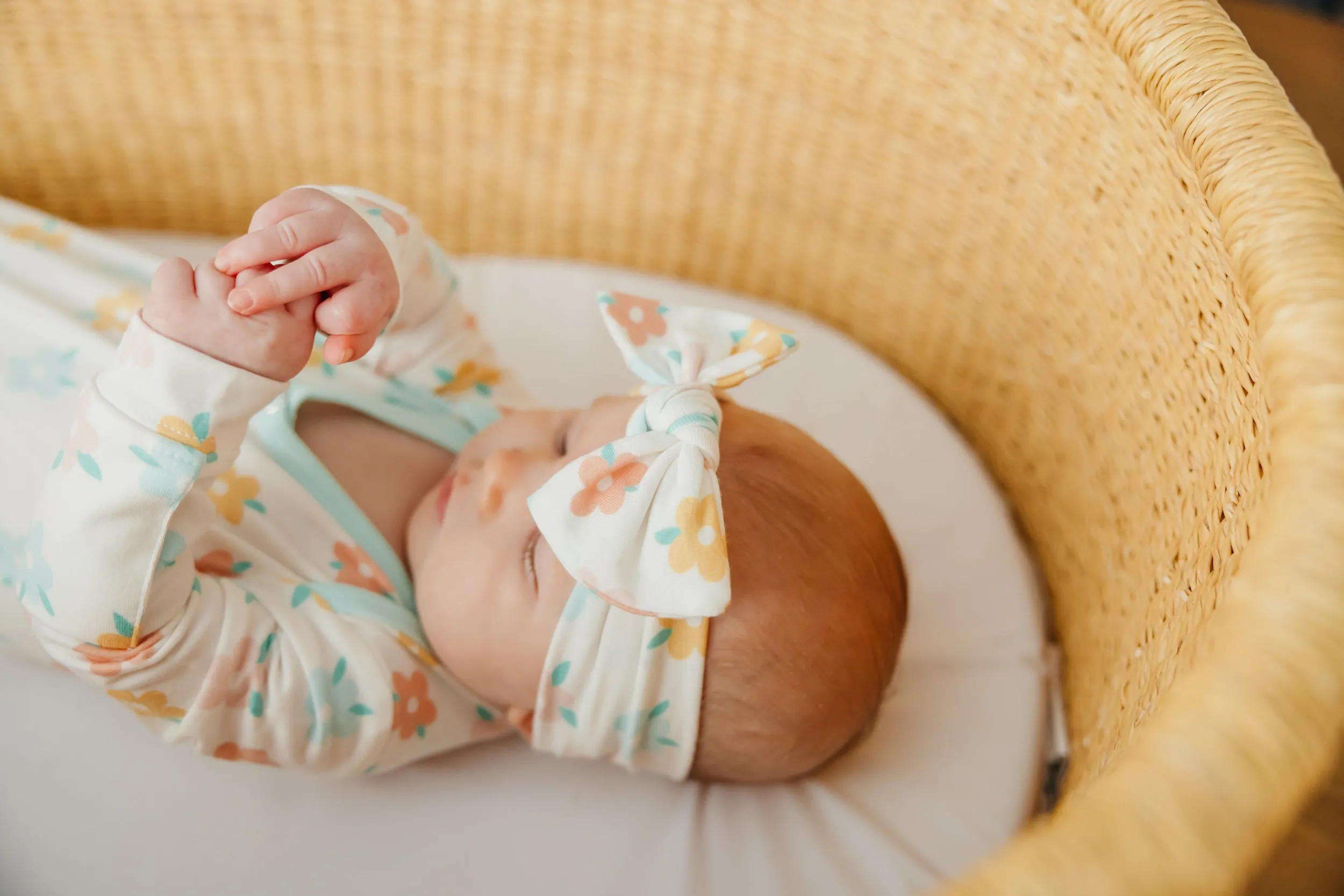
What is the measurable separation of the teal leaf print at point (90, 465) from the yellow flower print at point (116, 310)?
0.97 feet

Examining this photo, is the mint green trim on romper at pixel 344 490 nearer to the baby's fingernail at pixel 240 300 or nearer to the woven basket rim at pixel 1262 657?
the baby's fingernail at pixel 240 300

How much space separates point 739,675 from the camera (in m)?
0.73

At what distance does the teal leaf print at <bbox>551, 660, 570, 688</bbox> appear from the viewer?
29.6 inches

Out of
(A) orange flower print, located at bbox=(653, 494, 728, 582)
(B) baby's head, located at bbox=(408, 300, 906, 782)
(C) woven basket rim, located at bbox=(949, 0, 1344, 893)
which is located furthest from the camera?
(B) baby's head, located at bbox=(408, 300, 906, 782)

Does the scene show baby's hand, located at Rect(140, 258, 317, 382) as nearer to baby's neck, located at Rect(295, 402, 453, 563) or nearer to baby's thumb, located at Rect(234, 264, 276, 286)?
baby's thumb, located at Rect(234, 264, 276, 286)

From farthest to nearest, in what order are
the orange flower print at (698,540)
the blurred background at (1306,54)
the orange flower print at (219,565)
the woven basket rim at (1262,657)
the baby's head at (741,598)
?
1. the blurred background at (1306,54)
2. the orange flower print at (219,565)
3. the baby's head at (741,598)
4. the orange flower print at (698,540)
5. the woven basket rim at (1262,657)

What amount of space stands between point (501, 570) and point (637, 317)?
0.22 m

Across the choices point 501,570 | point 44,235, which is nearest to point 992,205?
point 501,570

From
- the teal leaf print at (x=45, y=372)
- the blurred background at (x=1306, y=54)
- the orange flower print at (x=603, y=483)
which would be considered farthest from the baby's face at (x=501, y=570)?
the blurred background at (x=1306, y=54)

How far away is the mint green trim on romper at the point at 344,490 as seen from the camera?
82 cm

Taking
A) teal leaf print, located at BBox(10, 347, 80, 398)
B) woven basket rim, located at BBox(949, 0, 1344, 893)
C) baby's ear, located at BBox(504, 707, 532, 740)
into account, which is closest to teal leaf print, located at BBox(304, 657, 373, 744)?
baby's ear, located at BBox(504, 707, 532, 740)

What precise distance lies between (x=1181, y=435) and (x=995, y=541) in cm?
29

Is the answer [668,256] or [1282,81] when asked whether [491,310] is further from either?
A: [1282,81]

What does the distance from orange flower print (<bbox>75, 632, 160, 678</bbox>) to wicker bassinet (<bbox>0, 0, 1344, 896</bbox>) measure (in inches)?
21.9
